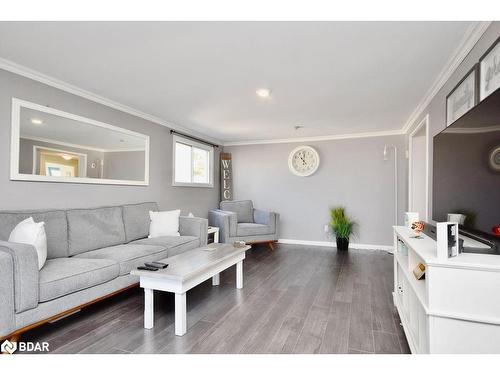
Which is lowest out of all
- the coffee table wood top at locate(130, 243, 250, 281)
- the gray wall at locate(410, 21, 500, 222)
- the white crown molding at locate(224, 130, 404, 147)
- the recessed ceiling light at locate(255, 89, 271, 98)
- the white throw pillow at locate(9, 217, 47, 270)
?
the coffee table wood top at locate(130, 243, 250, 281)

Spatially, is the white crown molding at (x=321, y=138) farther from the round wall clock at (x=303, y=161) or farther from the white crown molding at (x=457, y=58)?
the white crown molding at (x=457, y=58)

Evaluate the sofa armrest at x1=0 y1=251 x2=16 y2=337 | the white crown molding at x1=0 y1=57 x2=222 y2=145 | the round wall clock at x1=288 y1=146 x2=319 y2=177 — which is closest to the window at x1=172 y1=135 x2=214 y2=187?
the white crown molding at x1=0 y1=57 x2=222 y2=145

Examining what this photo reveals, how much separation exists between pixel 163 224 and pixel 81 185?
1.07 meters

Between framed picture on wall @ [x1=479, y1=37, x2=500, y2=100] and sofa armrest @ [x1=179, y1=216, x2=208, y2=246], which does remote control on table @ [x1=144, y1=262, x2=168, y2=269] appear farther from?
framed picture on wall @ [x1=479, y1=37, x2=500, y2=100]

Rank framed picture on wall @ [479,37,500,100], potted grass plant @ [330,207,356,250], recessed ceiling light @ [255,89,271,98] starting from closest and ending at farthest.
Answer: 1. framed picture on wall @ [479,37,500,100]
2. recessed ceiling light @ [255,89,271,98]
3. potted grass plant @ [330,207,356,250]

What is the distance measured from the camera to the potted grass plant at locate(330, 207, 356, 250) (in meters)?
4.81

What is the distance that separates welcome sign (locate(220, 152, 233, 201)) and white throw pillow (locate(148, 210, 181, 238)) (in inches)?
84.5

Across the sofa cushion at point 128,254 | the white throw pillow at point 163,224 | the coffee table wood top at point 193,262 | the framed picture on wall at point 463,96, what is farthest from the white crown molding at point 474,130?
the white throw pillow at point 163,224

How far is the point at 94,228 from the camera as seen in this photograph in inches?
113

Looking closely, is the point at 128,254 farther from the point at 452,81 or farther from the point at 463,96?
the point at 452,81

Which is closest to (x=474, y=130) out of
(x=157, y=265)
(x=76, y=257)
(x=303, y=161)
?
A: (x=157, y=265)

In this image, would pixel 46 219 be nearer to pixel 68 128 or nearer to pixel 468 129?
pixel 68 128

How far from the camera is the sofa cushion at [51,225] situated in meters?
2.22

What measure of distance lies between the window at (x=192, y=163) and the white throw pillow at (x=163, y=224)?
3.09 feet
